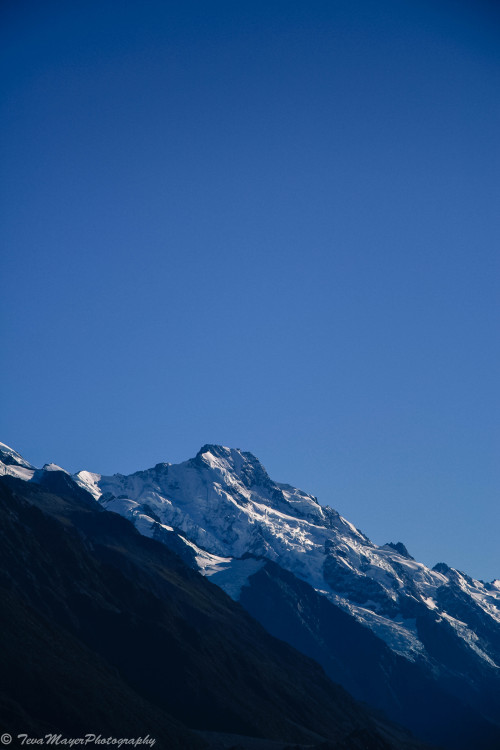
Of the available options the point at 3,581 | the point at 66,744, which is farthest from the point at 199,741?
the point at 3,581

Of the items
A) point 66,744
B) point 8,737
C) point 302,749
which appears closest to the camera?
point 8,737

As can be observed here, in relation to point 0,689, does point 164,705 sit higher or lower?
higher

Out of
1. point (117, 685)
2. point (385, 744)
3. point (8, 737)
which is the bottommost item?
point (8, 737)

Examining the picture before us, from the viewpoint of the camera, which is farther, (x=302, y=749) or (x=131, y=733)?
(x=302, y=749)

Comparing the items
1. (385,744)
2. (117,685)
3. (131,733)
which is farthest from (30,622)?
(385,744)

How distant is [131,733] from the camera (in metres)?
157

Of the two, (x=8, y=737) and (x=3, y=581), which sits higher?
(x=3, y=581)

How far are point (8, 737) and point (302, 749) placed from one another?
6110cm

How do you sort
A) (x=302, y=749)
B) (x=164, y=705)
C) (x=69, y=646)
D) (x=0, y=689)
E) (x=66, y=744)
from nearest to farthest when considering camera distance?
1. (x=66, y=744)
2. (x=0, y=689)
3. (x=302, y=749)
4. (x=69, y=646)
5. (x=164, y=705)

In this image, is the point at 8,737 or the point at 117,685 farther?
the point at 117,685

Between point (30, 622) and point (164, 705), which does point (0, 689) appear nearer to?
point (30, 622)

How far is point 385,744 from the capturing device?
606 feet

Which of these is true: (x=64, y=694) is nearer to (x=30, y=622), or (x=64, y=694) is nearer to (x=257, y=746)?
(x=30, y=622)

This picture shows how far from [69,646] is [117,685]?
41.0 feet
